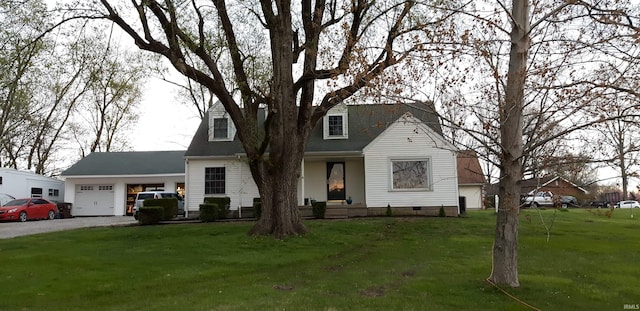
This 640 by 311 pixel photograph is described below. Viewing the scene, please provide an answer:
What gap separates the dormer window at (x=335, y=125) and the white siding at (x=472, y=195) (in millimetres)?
17865

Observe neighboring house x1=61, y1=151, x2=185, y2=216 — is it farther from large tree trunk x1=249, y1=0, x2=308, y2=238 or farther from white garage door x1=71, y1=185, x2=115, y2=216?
large tree trunk x1=249, y1=0, x2=308, y2=238

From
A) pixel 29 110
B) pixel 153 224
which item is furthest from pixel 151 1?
pixel 29 110

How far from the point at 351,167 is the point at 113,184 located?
1646 cm

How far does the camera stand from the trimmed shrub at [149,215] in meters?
18.2

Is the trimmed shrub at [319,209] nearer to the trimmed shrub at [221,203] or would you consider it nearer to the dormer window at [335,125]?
the trimmed shrub at [221,203]

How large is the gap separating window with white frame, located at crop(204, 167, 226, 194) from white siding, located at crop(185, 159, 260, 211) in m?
0.16

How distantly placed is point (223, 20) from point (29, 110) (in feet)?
86.7

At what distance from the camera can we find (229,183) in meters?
22.4

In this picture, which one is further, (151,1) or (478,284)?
(151,1)

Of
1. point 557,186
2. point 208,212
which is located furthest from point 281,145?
point 557,186

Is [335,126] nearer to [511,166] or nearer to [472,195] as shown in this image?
[511,166]

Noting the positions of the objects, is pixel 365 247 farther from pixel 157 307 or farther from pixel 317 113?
pixel 157 307

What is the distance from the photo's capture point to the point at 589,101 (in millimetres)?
6137

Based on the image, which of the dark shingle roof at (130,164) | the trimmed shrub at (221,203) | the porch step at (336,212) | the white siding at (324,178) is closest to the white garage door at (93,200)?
the dark shingle roof at (130,164)
